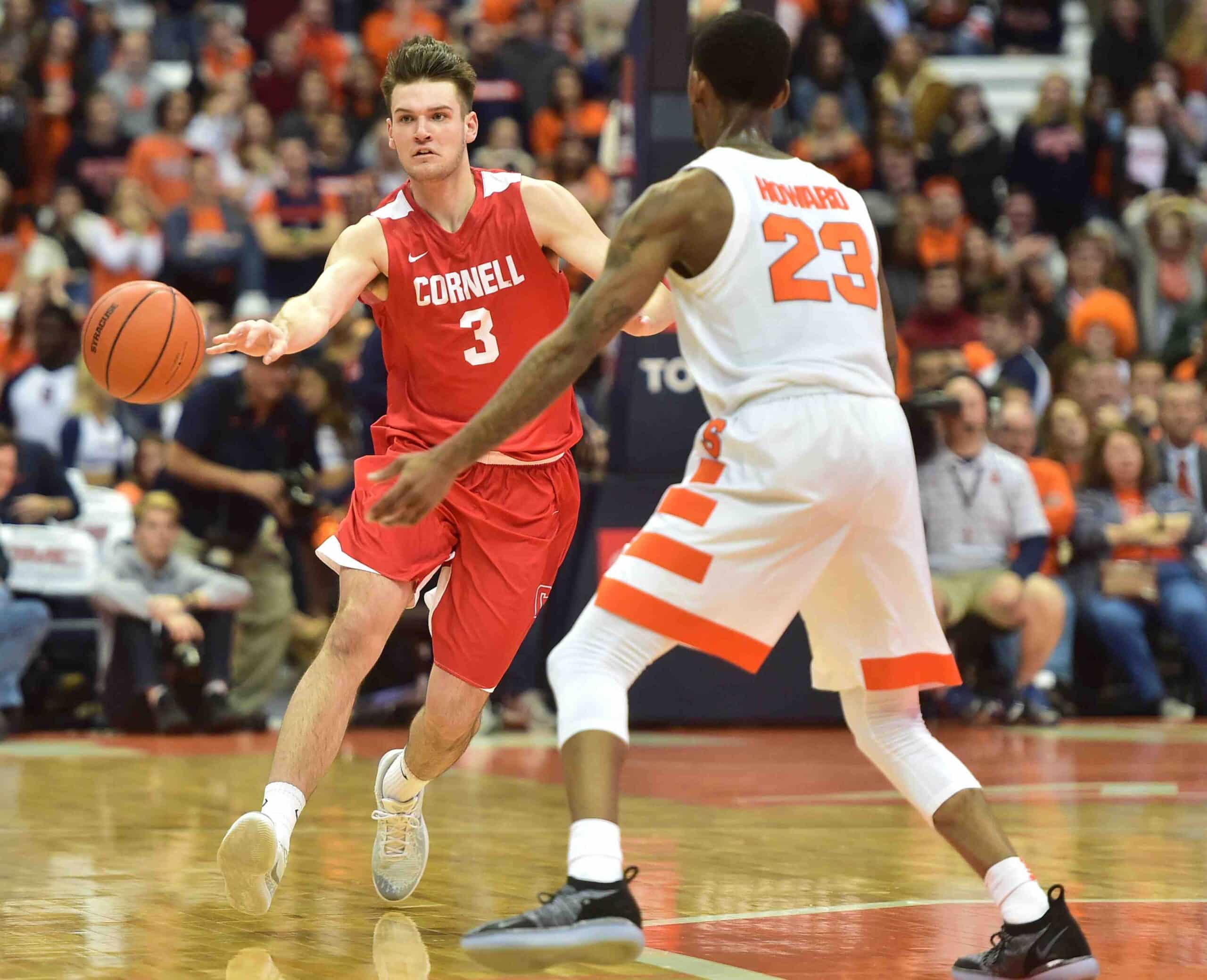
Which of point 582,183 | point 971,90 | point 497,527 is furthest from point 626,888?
point 971,90

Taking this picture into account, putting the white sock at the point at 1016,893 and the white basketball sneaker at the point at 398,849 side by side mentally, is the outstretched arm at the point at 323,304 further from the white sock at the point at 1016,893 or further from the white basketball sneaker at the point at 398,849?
the white sock at the point at 1016,893

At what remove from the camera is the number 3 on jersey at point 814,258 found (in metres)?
4.41

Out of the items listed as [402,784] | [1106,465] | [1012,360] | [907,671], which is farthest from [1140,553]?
[907,671]

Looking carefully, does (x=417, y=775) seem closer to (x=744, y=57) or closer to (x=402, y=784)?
(x=402, y=784)

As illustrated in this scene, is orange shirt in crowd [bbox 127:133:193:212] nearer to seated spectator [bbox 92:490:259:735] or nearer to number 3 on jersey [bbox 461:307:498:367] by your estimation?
seated spectator [bbox 92:490:259:735]

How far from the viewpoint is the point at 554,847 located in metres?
6.69

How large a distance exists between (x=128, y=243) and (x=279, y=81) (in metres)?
2.85

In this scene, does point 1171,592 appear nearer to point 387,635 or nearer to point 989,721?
point 989,721

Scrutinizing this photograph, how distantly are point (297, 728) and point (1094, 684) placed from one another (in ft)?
25.7

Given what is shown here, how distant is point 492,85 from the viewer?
53.1ft

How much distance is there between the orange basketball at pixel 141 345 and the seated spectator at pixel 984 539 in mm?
6216

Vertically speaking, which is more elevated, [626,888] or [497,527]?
[497,527]

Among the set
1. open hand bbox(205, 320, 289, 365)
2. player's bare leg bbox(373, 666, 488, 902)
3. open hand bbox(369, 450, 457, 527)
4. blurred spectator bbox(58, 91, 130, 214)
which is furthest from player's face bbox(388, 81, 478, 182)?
blurred spectator bbox(58, 91, 130, 214)

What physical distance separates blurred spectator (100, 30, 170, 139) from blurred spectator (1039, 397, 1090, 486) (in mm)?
8154
